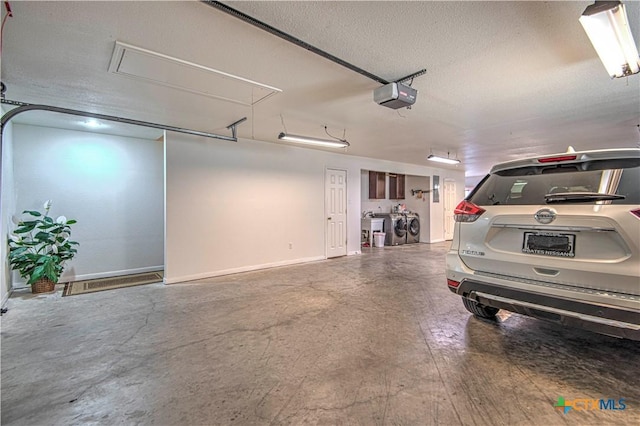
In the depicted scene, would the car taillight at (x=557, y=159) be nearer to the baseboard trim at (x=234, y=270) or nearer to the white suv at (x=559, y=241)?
the white suv at (x=559, y=241)

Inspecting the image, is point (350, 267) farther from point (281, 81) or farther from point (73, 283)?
point (73, 283)

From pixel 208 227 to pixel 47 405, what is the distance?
3418mm

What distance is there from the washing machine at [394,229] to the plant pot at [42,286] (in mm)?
7570

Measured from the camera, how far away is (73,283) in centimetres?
481

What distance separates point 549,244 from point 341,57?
81.7 inches

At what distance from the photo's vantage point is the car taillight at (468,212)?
2.34 meters

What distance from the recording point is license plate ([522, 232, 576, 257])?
6.23 feet

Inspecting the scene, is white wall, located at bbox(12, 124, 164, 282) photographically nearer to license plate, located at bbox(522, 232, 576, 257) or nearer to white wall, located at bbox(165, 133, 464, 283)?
white wall, located at bbox(165, 133, 464, 283)

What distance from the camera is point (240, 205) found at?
553 cm

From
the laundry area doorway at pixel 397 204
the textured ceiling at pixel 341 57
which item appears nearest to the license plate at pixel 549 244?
the textured ceiling at pixel 341 57

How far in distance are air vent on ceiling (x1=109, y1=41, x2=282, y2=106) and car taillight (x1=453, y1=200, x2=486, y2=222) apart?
2159mm

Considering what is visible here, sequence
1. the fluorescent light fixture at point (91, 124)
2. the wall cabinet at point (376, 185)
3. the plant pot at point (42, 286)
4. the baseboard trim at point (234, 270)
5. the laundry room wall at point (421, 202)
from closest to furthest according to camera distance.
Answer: the plant pot at point (42, 286)
the fluorescent light fixture at point (91, 124)
the baseboard trim at point (234, 270)
the wall cabinet at point (376, 185)
the laundry room wall at point (421, 202)

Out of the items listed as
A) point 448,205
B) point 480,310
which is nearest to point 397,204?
point 448,205
